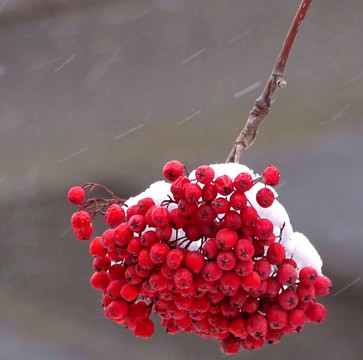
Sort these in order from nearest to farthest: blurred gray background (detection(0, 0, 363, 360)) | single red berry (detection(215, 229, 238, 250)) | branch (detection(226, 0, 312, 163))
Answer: single red berry (detection(215, 229, 238, 250)) → branch (detection(226, 0, 312, 163)) → blurred gray background (detection(0, 0, 363, 360))

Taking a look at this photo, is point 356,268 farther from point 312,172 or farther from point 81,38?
point 81,38

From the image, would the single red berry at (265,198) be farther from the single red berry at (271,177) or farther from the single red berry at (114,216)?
the single red berry at (114,216)

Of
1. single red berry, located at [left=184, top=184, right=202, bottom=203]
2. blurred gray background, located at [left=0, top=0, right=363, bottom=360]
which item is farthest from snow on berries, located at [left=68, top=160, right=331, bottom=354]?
blurred gray background, located at [left=0, top=0, right=363, bottom=360]

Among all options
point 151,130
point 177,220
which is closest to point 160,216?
point 177,220

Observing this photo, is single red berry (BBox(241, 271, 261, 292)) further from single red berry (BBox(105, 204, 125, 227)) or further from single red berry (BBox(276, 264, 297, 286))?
single red berry (BBox(105, 204, 125, 227))

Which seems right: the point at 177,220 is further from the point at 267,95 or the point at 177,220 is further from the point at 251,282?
the point at 267,95

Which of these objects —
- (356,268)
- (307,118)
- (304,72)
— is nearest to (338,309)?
(356,268)
